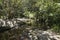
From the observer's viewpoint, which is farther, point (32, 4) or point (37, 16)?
point (32, 4)

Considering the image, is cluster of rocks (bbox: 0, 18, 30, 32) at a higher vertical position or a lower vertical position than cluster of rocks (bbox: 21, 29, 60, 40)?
higher

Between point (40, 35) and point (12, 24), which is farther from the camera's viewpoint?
point (12, 24)

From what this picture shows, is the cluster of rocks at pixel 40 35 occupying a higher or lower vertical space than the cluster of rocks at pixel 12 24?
lower

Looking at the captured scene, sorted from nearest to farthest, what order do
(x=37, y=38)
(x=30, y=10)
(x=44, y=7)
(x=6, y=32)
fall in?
(x=37, y=38) → (x=6, y=32) → (x=44, y=7) → (x=30, y=10)

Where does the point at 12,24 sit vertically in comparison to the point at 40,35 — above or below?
above

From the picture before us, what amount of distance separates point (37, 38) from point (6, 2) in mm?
3636

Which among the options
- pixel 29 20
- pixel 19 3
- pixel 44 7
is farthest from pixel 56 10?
pixel 19 3

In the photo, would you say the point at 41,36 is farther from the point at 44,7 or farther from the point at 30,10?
the point at 30,10

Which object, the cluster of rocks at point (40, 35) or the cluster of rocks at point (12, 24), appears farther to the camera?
the cluster of rocks at point (12, 24)

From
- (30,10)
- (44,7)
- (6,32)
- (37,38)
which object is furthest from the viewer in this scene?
(30,10)

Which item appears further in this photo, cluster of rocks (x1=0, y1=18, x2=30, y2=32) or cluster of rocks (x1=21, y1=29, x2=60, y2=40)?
cluster of rocks (x1=0, y1=18, x2=30, y2=32)

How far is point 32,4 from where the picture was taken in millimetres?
9406

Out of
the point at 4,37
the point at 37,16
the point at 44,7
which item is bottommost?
the point at 4,37

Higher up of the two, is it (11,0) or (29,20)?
(11,0)
